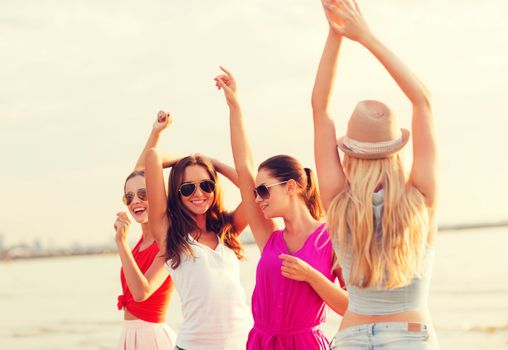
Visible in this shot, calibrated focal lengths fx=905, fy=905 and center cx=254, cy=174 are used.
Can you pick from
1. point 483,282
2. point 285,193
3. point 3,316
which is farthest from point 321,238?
point 483,282

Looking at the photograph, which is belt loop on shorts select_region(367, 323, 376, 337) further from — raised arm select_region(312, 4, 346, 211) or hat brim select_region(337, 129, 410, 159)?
hat brim select_region(337, 129, 410, 159)

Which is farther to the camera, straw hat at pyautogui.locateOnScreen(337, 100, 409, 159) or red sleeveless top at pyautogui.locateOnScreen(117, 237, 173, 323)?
red sleeveless top at pyautogui.locateOnScreen(117, 237, 173, 323)

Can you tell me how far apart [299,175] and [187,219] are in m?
0.84

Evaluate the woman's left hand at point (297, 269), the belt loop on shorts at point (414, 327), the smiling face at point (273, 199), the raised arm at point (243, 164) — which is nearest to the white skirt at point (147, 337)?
the raised arm at point (243, 164)

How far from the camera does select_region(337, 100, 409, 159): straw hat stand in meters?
3.71

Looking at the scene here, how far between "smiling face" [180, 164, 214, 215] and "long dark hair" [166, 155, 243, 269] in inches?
0.9

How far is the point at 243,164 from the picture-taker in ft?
16.5

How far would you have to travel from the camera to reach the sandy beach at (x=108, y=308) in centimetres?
1426

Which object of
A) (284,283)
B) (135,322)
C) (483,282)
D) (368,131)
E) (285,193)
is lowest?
(483,282)

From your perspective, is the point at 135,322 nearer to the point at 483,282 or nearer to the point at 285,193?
the point at 285,193

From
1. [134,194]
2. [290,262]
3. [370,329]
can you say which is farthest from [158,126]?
[370,329]

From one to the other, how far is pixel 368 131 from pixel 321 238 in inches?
40.3

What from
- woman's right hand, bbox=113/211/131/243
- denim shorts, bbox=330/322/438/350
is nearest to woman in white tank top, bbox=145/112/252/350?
woman's right hand, bbox=113/211/131/243

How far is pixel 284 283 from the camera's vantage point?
4.52 m
